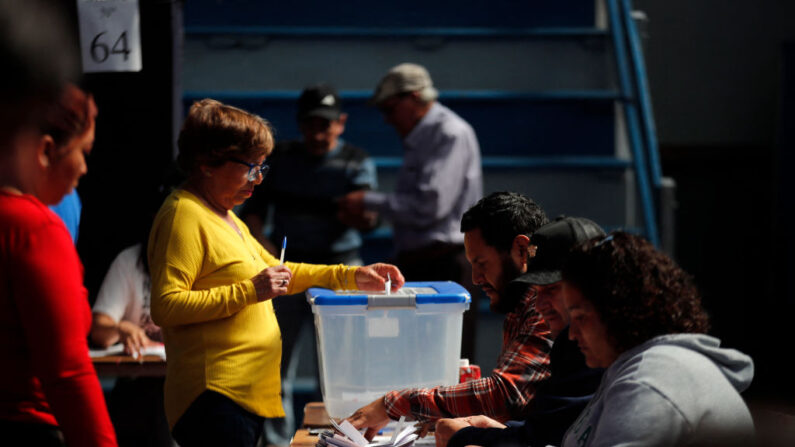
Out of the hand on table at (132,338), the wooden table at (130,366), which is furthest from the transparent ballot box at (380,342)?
the hand on table at (132,338)

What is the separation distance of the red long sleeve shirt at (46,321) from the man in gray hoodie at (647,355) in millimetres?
844

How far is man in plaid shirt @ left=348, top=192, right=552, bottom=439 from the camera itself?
2.09m

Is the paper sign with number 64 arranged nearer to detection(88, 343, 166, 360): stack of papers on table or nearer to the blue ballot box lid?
the blue ballot box lid

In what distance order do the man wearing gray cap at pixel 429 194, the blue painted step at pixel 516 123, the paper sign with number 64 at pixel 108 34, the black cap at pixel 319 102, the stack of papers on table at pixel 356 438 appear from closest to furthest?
the stack of papers on table at pixel 356 438 → the paper sign with number 64 at pixel 108 34 → the man wearing gray cap at pixel 429 194 → the black cap at pixel 319 102 → the blue painted step at pixel 516 123

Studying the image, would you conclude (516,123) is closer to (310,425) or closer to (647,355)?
(310,425)

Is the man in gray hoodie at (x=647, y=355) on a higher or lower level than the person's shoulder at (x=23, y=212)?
lower

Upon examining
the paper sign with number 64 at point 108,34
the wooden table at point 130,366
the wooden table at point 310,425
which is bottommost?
the wooden table at point 130,366

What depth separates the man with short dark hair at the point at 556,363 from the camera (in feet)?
6.12

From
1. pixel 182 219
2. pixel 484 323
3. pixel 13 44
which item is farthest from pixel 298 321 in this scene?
pixel 13 44

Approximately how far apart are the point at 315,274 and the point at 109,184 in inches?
50.3

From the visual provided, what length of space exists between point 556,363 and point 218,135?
903 mm

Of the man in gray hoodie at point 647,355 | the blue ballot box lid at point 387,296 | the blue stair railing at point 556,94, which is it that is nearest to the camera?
the man in gray hoodie at point 647,355

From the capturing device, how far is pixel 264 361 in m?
2.22

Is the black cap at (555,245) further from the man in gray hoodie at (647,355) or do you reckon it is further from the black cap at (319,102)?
the black cap at (319,102)
